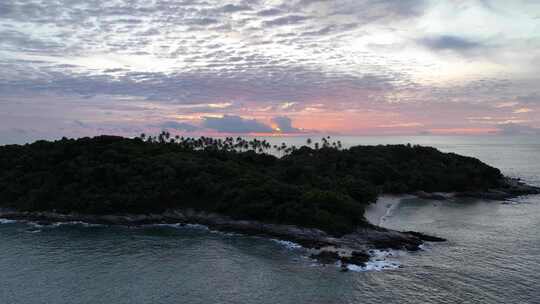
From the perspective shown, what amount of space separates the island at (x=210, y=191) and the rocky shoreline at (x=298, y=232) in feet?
0.50

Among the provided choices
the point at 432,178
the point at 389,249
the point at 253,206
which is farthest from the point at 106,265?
the point at 432,178

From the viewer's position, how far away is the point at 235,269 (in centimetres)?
4775

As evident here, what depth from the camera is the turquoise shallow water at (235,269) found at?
4009 centimetres

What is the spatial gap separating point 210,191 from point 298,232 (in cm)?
2150

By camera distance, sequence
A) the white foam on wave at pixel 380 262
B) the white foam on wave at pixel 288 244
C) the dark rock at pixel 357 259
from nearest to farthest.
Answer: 1. the white foam on wave at pixel 380 262
2. the dark rock at pixel 357 259
3. the white foam on wave at pixel 288 244

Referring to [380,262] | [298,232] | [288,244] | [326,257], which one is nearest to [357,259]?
[380,262]

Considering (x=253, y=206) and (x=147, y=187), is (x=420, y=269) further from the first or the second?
(x=147, y=187)

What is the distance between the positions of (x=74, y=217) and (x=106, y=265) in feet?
87.1

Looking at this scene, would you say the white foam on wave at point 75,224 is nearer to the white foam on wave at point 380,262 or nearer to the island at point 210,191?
the island at point 210,191

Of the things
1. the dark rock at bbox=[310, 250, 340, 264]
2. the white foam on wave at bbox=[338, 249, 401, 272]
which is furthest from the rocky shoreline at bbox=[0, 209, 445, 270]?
the white foam on wave at bbox=[338, 249, 401, 272]

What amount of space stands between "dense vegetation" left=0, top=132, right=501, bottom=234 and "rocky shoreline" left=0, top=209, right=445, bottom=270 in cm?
159

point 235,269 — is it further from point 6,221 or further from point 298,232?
point 6,221

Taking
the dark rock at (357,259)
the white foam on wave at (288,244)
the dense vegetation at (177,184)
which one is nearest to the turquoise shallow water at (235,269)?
the white foam on wave at (288,244)

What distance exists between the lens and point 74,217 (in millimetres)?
71375
